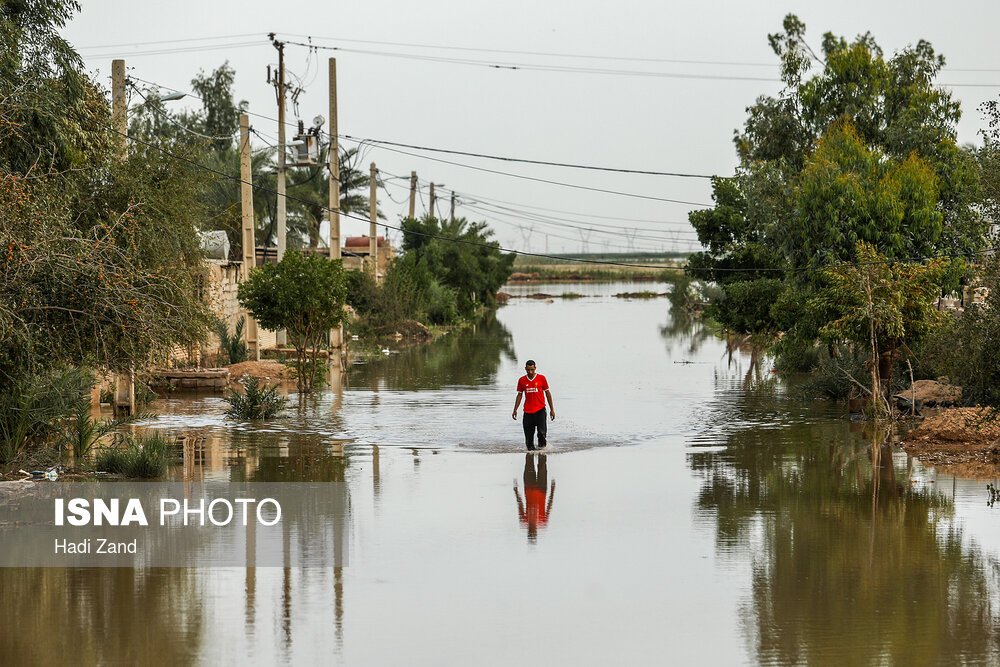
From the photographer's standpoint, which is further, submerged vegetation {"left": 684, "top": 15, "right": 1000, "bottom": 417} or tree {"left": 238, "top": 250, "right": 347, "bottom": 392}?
tree {"left": 238, "top": 250, "right": 347, "bottom": 392}

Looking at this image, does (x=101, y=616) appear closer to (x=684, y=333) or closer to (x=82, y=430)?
(x=82, y=430)

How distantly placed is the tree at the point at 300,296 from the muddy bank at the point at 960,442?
13.4 metres

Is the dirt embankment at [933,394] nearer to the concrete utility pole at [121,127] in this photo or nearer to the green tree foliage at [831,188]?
the green tree foliage at [831,188]

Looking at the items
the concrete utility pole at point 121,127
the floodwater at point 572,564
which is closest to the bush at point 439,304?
the concrete utility pole at point 121,127

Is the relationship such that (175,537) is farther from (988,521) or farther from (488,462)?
(988,521)

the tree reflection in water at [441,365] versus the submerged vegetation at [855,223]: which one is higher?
the submerged vegetation at [855,223]

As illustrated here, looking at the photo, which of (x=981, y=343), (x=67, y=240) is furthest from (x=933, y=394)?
(x=67, y=240)

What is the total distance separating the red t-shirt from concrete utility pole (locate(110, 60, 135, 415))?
25.0 ft

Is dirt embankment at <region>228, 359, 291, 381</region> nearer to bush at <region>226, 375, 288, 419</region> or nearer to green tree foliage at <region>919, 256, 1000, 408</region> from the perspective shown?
bush at <region>226, 375, 288, 419</region>

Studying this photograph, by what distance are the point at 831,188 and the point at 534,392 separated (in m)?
11.0

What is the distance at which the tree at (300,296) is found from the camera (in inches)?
1012

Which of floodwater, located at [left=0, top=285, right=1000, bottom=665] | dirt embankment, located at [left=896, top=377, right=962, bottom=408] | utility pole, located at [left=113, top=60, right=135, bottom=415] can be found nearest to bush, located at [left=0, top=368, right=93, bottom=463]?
floodwater, located at [left=0, top=285, right=1000, bottom=665]

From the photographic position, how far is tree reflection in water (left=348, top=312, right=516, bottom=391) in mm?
29359

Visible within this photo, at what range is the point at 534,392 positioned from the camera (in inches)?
672
